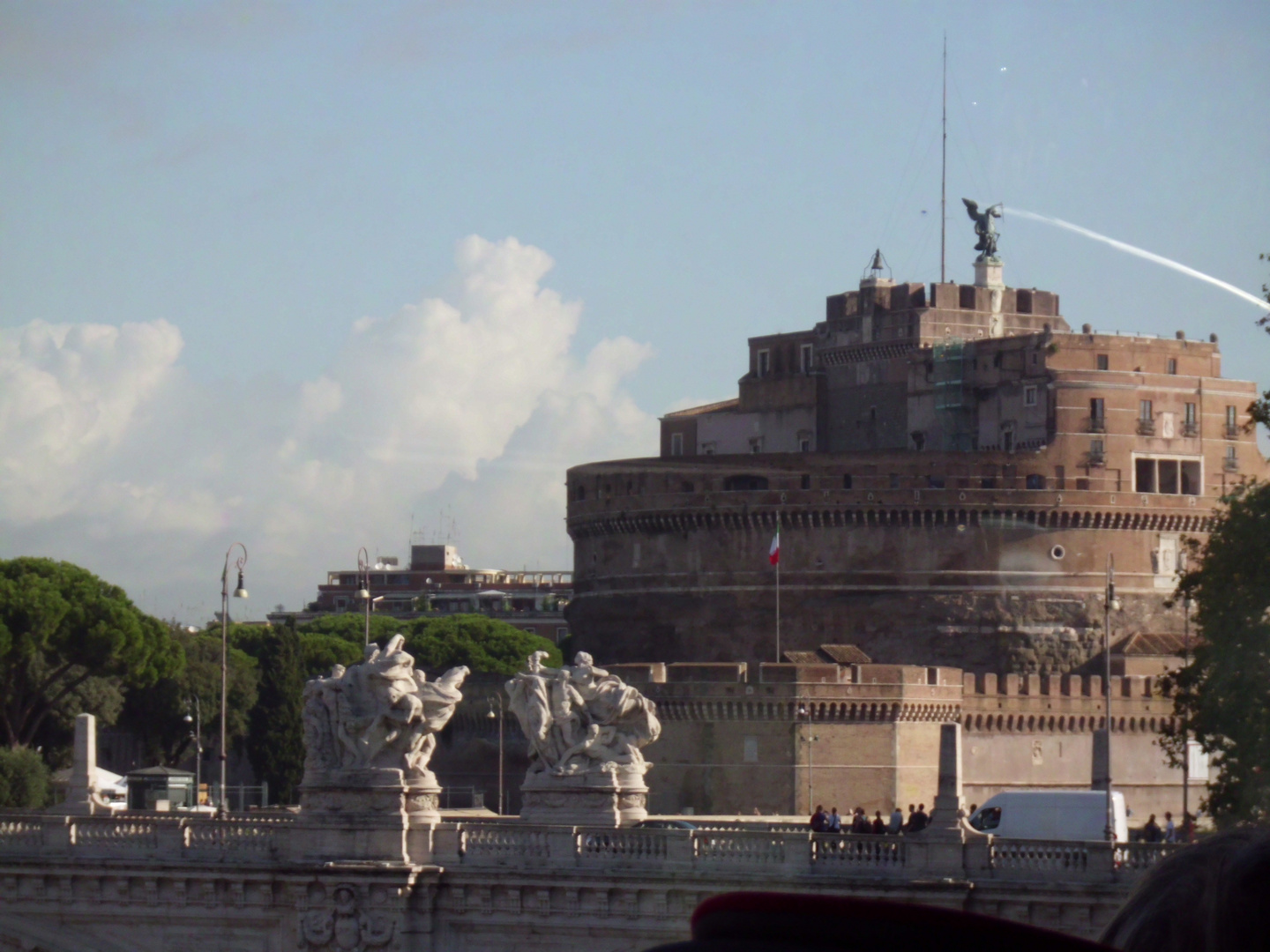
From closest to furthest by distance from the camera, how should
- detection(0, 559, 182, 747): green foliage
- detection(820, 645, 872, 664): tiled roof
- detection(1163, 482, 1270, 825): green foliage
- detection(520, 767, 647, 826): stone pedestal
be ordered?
detection(520, 767, 647, 826): stone pedestal → detection(1163, 482, 1270, 825): green foliage → detection(0, 559, 182, 747): green foliage → detection(820, 645, 872, 664): tiled roof

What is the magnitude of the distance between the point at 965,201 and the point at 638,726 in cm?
5954

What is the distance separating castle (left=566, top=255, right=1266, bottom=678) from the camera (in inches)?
3059

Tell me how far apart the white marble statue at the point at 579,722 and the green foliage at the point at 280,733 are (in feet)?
122

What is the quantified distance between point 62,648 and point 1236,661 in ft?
131

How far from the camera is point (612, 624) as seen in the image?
270 feet

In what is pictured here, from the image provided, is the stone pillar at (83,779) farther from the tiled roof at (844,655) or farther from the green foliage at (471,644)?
the green foliage at (471,644)

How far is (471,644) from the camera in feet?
352

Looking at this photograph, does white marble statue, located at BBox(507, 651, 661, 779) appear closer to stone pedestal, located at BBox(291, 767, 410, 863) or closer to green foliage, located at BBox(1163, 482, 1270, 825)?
stone pedestal, located at BBox(291, 767, 410, 863)

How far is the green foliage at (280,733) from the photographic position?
227 feet

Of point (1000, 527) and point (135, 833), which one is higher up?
point (1000, 527)

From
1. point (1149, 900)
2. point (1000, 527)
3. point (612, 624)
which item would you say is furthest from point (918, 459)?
point (1149, 900)

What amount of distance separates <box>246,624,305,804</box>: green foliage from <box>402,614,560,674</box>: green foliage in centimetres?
3090

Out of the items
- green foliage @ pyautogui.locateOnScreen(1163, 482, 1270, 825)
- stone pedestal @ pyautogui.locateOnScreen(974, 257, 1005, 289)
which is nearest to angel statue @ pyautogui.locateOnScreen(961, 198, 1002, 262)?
stone pedestal @ pyautogui.locateOnScreen(974, 257, 1005, 289)

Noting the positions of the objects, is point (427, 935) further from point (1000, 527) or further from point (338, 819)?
point (1000, 527)
